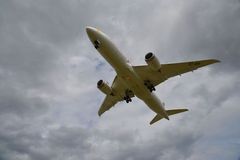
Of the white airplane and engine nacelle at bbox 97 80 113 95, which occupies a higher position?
engine nacelle at bbox 97 80 113 95

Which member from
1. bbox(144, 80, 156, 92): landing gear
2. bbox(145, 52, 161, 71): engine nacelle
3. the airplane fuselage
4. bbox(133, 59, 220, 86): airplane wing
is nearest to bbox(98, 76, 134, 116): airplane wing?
the airplane fuselage

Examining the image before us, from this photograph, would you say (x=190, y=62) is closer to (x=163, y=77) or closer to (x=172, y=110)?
(x=163, y=77)

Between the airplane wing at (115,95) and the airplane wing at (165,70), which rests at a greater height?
the airplane wing at (115,95)

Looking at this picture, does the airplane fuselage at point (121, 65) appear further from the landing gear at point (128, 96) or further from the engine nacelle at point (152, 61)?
the landing gear at point (128, 96)

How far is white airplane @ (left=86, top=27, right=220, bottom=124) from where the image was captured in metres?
32.6

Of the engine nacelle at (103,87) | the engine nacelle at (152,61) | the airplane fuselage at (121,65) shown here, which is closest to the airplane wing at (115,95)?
the engine nacelle at (103,87)

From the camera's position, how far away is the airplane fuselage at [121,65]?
32.2 m

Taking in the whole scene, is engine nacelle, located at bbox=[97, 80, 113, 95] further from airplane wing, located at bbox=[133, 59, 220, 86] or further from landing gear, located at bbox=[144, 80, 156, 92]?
landing gear, located at bbox=[144, 80, 156, 92]

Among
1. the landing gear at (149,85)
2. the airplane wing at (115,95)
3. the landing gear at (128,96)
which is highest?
the airplane wing at (115,95)

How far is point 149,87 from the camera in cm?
3722

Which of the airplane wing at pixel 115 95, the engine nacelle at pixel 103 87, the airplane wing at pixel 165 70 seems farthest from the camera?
the airplane wing at pixel 115 95

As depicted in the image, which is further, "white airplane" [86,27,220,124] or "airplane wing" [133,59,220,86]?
"airplane wing" [133,59,220,86]

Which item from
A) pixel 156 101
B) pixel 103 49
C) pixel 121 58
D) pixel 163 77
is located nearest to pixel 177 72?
pixel 163 77

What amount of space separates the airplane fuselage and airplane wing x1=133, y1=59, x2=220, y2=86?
112 centimetres
